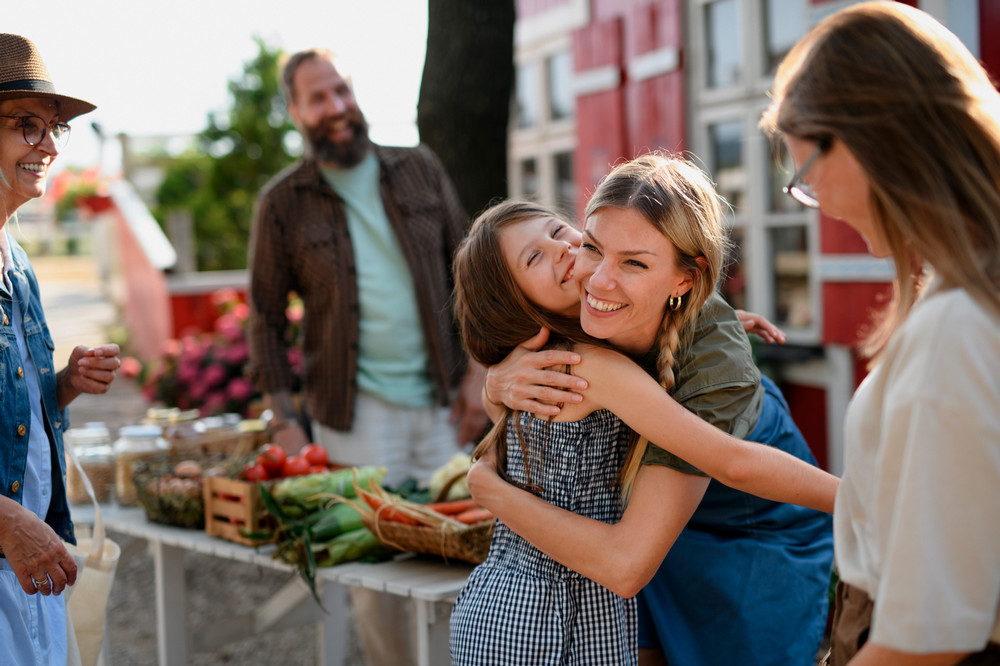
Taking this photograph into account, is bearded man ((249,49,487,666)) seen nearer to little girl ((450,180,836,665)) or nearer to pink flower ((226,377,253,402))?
little girl ((450,180,836,665))

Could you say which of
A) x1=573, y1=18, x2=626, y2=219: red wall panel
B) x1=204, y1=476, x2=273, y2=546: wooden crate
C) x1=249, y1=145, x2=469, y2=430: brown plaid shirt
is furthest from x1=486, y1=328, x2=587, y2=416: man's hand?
x1=573, y1=18, x2=626, y2=219: red wall panel

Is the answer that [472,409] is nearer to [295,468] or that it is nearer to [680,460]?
[295,468]

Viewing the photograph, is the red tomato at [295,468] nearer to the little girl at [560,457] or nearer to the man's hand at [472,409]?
the man's hand at [472,409]

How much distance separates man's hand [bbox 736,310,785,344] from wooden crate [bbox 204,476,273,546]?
1575mm

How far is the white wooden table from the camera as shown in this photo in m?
2.62

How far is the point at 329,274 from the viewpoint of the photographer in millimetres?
3697

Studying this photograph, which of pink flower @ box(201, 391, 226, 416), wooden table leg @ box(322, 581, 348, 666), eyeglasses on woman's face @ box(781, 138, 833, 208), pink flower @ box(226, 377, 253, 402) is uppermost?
eyeglasses on woman's face @ box(781, 138, 833, 208)

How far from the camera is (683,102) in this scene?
6793mm

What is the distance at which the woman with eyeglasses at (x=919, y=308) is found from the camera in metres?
1.13

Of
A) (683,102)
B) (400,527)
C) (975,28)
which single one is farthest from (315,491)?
(683,102)

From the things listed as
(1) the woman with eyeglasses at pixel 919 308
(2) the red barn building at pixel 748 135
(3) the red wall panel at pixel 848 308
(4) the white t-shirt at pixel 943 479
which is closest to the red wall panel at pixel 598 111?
(2) the red barn building at pixel 748 135

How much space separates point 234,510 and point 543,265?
4.83 ft

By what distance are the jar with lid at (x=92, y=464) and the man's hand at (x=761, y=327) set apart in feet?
8.48

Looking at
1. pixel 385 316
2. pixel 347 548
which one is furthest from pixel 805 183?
pixel 385 316
